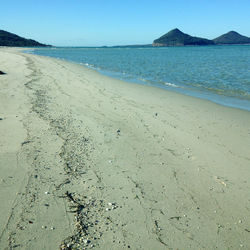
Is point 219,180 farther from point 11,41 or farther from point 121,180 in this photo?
point 11,41

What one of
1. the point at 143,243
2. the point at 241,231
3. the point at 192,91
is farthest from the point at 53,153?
the point at 192,91

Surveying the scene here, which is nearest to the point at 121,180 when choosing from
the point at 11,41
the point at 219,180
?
the point at 219,180

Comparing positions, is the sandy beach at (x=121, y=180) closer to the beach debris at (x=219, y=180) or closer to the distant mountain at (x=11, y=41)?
the beach debris at (x=219, y=180)

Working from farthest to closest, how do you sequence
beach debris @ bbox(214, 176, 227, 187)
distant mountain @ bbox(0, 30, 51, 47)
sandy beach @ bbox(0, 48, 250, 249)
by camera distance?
distant mountain @ bbox(0, 30, 51, 47)
beach debris @ bbox(214, 176, 227, 187)
sandy beach @ bbox(0, 48, 250, 249)

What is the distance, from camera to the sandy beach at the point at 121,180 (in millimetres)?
3084

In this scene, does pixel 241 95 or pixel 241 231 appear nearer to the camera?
pixel 241 231

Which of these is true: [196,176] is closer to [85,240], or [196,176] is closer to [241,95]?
[85,240]

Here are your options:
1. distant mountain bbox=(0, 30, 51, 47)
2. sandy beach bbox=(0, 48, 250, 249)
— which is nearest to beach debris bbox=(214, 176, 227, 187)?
sandy beach bbox=(0, 48, 250, 249)

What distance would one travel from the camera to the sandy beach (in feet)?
10.1

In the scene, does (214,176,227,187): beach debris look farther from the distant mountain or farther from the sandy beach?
the distant mountain

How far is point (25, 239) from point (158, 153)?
10.5 ft

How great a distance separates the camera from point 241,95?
12.6 m

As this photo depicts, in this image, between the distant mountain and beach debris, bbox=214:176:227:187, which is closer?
beach debris, bbox=214:176:227:187

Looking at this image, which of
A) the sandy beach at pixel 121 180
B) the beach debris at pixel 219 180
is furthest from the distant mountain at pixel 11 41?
the beach debris at pixel 219 180
